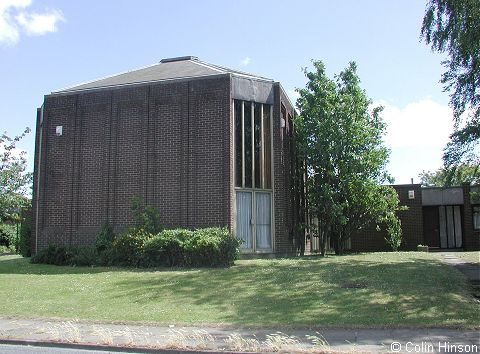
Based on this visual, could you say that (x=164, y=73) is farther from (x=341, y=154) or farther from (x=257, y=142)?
(x=341, y=154)

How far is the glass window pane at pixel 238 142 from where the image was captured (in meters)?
19.7

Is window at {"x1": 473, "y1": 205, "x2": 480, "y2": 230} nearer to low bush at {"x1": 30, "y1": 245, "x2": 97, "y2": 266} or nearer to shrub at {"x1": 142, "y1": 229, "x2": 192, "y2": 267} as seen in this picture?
shrub at {"x1": 142, "y1": 229, "x2": 192, "y2": 267}

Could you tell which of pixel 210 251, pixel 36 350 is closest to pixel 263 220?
pixel 210 251

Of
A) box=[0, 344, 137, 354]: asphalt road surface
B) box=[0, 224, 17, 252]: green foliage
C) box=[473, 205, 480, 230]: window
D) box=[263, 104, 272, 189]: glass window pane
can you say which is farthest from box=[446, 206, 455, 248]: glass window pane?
box=[0, 224, 17, 252]: green foliage

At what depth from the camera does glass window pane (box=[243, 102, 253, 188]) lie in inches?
786

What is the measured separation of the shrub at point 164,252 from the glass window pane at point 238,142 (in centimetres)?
356

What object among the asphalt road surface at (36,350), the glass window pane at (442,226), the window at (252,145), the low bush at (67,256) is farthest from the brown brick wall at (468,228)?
the asphalt road surface at (36,350)

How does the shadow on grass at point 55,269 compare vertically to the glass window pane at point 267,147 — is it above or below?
below

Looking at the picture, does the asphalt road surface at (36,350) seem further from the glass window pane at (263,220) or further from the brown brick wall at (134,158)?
the glass window pane at (263,220)

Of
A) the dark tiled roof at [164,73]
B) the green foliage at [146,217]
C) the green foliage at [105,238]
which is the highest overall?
the dark tiled roof at [164,73]

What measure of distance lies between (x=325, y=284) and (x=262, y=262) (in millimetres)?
4496

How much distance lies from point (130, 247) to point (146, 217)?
4.70 ft

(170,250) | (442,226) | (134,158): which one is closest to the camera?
(170,250)

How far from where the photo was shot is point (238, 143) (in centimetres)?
1991
